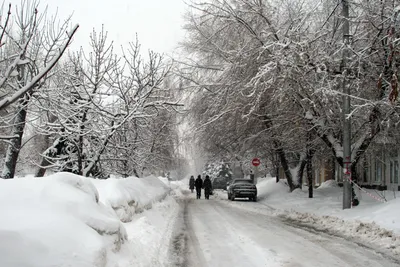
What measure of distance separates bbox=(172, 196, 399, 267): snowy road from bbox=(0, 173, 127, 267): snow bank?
80.5 inches

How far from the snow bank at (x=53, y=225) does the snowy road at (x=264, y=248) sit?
2046 mm

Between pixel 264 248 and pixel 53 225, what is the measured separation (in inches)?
209

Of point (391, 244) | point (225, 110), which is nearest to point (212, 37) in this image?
point (225, 110)

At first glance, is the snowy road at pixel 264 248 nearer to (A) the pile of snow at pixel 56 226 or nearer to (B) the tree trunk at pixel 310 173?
(A) the pile of snow at pixel 56 226

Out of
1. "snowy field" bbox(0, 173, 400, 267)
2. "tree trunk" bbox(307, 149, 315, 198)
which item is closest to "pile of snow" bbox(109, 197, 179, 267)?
"snowy field" bbox(0, 173, 400, 267)

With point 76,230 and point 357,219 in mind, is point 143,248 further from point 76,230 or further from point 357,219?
point 357,219

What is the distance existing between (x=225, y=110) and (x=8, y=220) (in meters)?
14.6

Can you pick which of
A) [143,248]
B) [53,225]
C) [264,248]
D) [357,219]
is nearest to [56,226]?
[53,225]

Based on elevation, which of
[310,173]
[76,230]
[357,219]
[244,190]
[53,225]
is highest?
[310,173]

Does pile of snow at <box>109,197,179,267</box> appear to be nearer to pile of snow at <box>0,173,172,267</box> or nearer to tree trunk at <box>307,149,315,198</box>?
pile of snow at <box>0,173,172,267</box>

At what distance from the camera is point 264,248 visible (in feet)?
29.8

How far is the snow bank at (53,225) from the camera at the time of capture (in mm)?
4195

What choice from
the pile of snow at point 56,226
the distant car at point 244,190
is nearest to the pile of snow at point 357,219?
the pile of snow at point 56,226

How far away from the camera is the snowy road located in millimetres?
7754
